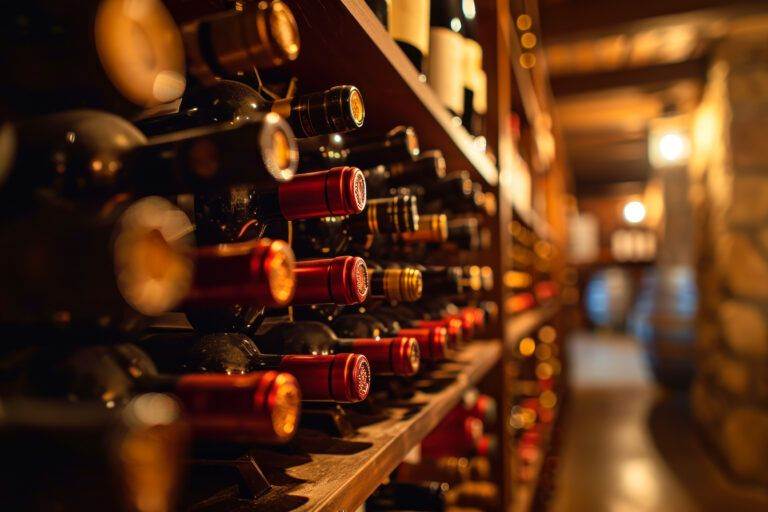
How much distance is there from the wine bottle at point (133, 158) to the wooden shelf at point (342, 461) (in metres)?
0.23

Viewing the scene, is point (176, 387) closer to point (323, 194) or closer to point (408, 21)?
point (323, 194)

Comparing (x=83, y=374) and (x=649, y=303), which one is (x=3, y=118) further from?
(x=649, y=303)

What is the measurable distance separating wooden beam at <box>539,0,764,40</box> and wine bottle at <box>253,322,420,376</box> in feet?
8.54

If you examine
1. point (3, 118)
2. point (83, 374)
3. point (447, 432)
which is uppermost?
point (3, 118)

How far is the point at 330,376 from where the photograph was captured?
0.38m

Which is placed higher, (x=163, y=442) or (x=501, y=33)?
(x=501, y=33)

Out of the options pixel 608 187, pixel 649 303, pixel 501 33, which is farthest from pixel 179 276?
pixel 608 187

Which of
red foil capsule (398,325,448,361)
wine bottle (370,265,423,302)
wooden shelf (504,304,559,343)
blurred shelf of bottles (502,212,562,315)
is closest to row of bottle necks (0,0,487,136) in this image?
wine bottle (370,265,423,302)

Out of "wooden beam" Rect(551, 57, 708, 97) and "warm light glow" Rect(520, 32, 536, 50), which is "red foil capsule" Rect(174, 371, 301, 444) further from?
"wooden beam" Rect(551, 57, 708, 97)

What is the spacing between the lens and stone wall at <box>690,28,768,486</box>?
2.43 m

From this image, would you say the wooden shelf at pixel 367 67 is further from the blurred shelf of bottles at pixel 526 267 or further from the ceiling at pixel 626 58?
the ceiling at pixel 626 58

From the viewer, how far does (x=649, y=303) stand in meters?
4.09

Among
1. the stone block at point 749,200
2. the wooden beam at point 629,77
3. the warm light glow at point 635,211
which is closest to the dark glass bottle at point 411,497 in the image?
the stone block at point 749,200

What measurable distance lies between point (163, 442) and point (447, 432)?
94 centimetres
